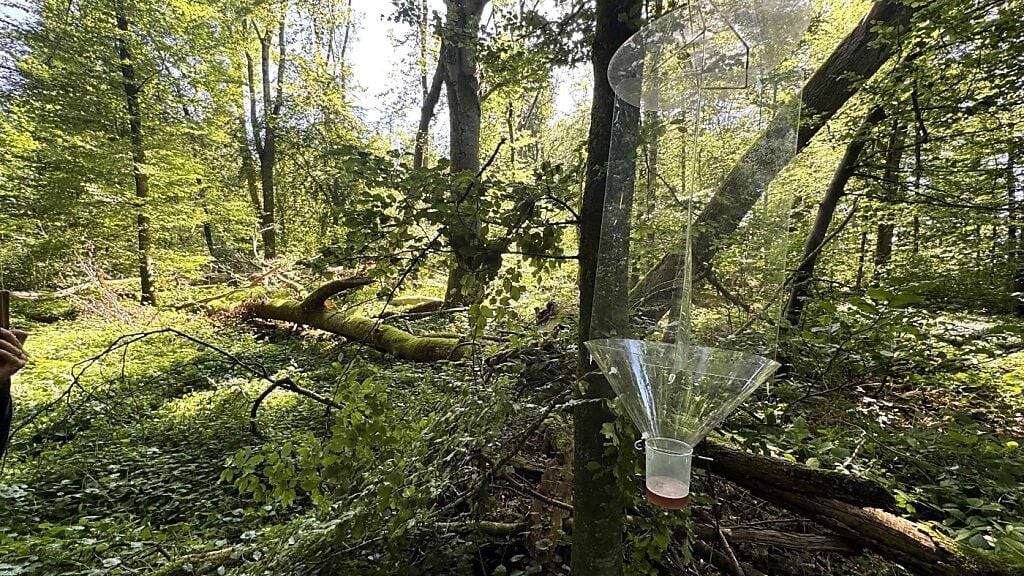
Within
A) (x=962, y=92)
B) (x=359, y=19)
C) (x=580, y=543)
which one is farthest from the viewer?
(x=359, y=19)

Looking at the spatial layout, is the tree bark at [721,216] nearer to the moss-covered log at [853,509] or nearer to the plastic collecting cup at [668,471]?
the plastic collecting cup at [668,471]

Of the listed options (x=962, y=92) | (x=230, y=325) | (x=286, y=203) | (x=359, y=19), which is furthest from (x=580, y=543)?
(x=359, y=19)

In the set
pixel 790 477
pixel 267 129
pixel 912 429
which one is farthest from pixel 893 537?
pixel 267 129

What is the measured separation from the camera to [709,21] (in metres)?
0.74

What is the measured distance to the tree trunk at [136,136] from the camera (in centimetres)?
677

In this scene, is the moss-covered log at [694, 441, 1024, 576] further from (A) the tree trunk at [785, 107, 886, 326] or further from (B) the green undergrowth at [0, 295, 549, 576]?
(A) the tree trunk at [785, 107, 886, 326]

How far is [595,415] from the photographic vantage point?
1.10m

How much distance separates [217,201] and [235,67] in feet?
9.02

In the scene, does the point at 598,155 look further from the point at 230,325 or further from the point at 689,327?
the point at 230,325

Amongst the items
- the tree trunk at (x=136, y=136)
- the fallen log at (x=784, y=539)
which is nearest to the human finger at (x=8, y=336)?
the fallen log at (x=784, y=539)

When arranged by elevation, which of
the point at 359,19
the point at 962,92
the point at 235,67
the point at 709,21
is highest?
the point at 359,19

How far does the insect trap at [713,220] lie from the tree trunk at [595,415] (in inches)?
9.2

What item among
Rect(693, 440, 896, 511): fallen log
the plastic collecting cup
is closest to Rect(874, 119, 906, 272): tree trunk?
Rect(693, 440, 896, 511): fallen log

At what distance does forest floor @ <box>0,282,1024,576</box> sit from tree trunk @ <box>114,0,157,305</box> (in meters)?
4.30
